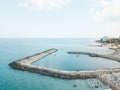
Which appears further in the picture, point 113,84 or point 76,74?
point 76,74

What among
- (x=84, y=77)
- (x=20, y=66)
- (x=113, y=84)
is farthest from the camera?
(x=20, y=66)

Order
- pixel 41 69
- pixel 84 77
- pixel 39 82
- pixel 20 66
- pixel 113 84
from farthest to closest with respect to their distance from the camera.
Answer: pixel 20 66
pixel 41 69
pixel 84 77
pixel 39 82
pixel 113 84

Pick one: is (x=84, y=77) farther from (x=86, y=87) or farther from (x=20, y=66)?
(x=20, y=66)

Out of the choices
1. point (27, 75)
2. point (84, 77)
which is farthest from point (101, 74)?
point (27, 75)

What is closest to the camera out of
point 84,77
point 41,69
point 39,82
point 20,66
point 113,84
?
point 113,84

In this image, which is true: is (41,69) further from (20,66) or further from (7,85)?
(7,85)

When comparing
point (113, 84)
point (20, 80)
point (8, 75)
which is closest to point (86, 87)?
point (113, 84)

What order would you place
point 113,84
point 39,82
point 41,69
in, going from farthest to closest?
point 41,69 < point 39,82 < point 113,84

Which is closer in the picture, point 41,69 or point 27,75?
point 27,75
